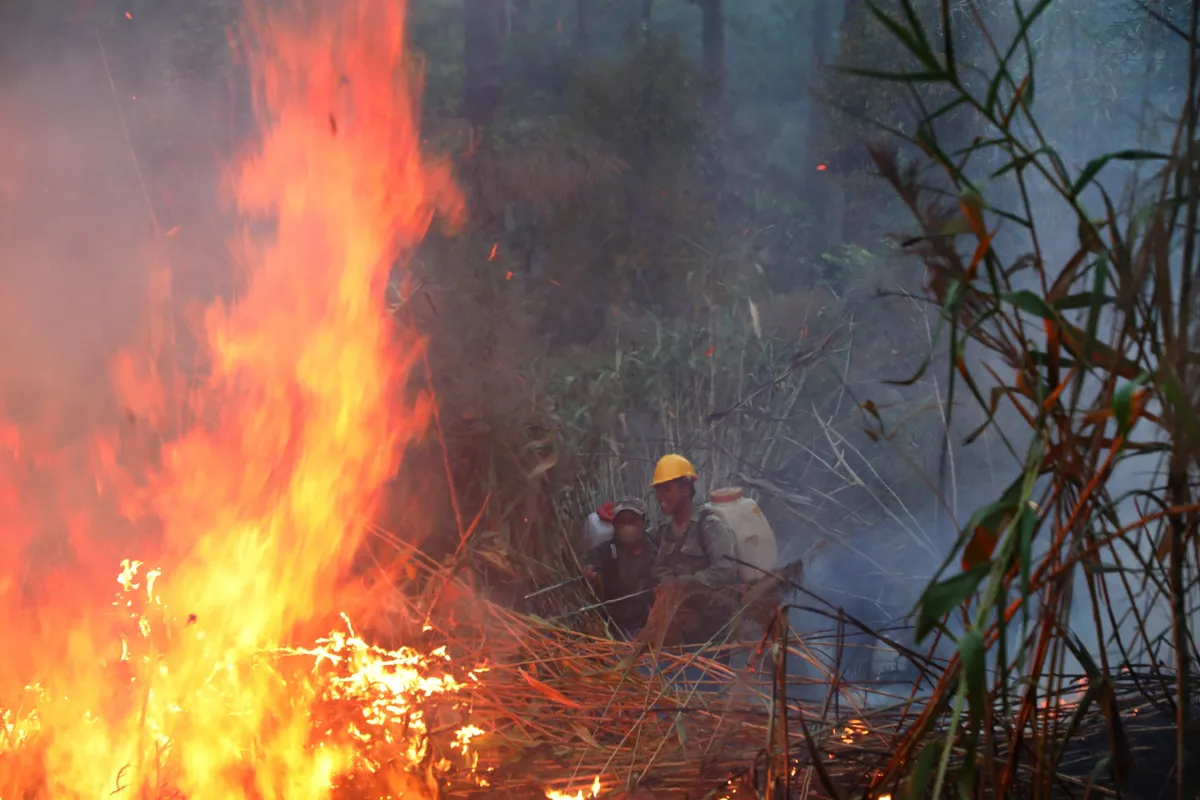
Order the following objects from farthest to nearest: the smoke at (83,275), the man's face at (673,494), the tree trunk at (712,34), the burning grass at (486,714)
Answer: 1. the tree trunk at (712,34)
2. the man's face at (673,494)
3. the smoke at (83,275)
4. the burning grass at (486,714)

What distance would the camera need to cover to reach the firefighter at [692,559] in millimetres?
4605

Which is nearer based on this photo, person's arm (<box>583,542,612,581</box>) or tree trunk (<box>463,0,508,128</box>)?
person's arm (<box>583,542,612,581</box>)

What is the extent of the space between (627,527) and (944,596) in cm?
395

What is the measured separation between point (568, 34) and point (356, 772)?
413 inches

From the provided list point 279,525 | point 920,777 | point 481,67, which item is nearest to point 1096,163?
point 920,777

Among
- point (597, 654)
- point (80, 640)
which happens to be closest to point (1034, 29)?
point (597, 654)

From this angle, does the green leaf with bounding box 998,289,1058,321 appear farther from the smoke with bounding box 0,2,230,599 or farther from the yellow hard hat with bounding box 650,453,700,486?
the smoke with bounding box 0,2,230,599

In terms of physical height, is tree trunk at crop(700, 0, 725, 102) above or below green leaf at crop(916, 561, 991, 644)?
above

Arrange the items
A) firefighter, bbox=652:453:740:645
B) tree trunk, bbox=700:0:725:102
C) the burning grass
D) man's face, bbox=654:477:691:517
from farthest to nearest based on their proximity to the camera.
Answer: tree trunk, bbox=700:0:725:102 < man's face, bbox=654:477:691:517 < firefighter, bbox=652:453:740:645 < the burning grass

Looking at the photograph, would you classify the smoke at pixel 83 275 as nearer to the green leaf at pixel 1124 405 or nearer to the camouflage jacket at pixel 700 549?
the camouflage jacket at pixel 700 549

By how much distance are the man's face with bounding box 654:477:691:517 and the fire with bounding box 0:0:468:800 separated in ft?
4.91

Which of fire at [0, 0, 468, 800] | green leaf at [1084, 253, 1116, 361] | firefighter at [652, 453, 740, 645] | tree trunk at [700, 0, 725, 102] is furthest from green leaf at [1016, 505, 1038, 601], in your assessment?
tree trunk at [700, 0, 725, 102]

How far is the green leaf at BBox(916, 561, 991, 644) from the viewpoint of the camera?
1.22m

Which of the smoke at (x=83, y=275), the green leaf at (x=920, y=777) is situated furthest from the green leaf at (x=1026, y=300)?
the smoke at (x=83, y=275)
